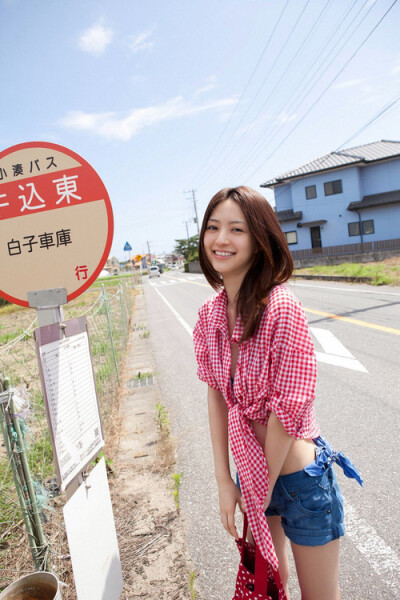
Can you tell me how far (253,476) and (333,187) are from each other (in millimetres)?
30404

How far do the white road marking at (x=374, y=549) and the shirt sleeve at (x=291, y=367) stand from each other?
56.9 inches

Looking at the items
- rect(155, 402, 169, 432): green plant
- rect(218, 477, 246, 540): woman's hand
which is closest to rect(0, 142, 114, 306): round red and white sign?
rect(218, 477, 246, 540): woman's hand

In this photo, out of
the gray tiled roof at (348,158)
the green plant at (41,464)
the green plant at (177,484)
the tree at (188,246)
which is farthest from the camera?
the tree at (188,246)

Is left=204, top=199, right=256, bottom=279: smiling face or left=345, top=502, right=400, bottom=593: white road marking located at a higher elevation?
left=204, top=199, right=256, bottom=279: smiling face

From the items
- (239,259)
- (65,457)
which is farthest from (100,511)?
(239,259)

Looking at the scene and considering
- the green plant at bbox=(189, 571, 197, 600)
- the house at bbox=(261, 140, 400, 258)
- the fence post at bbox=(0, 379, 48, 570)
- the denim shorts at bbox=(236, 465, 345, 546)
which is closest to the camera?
the denim shorts at bbox=(236, 465, 345, 546)

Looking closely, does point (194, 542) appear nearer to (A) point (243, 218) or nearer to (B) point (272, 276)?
(B) point (272, 276)

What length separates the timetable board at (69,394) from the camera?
152 cm

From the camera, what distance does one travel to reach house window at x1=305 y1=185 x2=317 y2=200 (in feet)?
97.7

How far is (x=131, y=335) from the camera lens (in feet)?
35.8

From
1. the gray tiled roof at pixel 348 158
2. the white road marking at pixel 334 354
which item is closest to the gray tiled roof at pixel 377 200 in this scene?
the gray tiled roof at pixel 348 158

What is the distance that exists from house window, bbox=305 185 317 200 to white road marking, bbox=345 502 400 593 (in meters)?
29.6

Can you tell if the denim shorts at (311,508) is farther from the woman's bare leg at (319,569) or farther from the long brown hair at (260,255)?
the long brown hair at (260,255)

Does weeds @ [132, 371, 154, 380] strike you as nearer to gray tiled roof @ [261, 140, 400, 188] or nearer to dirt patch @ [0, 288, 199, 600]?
dirt patch @ [0, 288, 199, 600]
